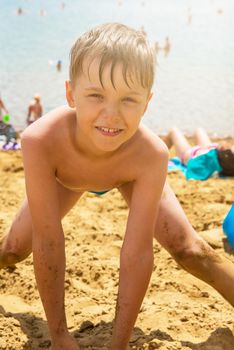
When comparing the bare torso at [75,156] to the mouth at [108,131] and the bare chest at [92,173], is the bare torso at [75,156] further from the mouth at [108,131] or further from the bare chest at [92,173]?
the mouth at [108,131]

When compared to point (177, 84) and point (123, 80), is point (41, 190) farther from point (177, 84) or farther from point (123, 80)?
point (177, 84)

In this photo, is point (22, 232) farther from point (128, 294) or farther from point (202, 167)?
point (202, 167)

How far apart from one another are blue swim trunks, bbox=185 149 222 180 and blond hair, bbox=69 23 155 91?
392 centimetres

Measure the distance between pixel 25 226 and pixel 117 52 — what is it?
1.08 meters

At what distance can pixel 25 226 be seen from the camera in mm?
2547

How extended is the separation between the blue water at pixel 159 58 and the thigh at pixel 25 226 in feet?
25.3

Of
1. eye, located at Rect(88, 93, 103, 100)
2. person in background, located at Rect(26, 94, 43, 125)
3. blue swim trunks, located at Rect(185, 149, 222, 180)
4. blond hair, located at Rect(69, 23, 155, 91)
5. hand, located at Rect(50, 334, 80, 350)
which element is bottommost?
person in background, located at Rect(26, 94, 43, 125)

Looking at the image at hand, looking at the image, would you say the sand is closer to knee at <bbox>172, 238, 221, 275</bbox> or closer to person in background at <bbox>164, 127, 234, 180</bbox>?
knee at <bbox>172, 238, 221, 275</bbox>

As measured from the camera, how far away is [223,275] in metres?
2.55

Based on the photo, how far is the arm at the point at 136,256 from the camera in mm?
2133

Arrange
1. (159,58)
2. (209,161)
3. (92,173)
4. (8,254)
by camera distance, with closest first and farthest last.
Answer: (92,173) → (8,254) → (209,161) → (159,58)

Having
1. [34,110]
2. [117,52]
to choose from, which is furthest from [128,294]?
[34,110]

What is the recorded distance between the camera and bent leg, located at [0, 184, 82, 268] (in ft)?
8.37

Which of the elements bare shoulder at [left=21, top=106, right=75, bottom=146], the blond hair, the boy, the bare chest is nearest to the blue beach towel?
A: the boy
